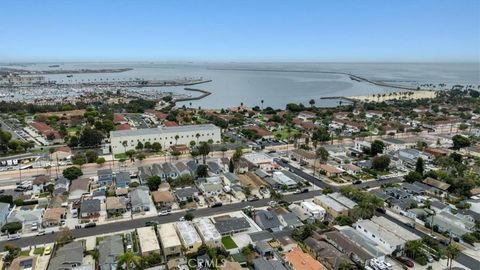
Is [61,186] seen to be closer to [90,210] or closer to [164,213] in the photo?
[90,210]

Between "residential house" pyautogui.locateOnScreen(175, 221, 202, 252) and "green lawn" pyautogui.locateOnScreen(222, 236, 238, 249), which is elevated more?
"residential house" pyautogui.locateOnScreen(175, 221, 202, 252)

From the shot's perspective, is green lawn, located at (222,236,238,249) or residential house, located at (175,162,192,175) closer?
green lawn, located at (222,236,238,249)

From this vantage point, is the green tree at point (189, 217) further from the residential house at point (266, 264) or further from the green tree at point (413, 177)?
the green tree at point (413, 177)

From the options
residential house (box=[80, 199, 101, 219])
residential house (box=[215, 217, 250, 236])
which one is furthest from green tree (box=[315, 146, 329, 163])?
residential house (box=[80, 199, 101, 219])

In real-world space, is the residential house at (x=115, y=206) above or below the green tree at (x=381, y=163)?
below

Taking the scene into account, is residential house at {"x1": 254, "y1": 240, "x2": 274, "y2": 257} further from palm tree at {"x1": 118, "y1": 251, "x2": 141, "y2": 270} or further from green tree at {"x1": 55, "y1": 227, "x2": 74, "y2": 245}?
green tree at {"x1": 55, "y1": 227, "x2": 74, "y2": 245}

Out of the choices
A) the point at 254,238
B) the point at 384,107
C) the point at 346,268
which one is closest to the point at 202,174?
the point at 254,238

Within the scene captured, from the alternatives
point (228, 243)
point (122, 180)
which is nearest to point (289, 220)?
point (228, 243)

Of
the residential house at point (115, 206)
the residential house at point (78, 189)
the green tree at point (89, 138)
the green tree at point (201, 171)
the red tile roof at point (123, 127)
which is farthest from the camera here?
the red tile roof at point (123, 127)

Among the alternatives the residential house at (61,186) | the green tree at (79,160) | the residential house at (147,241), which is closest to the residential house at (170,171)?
the residential house at (61,186)
